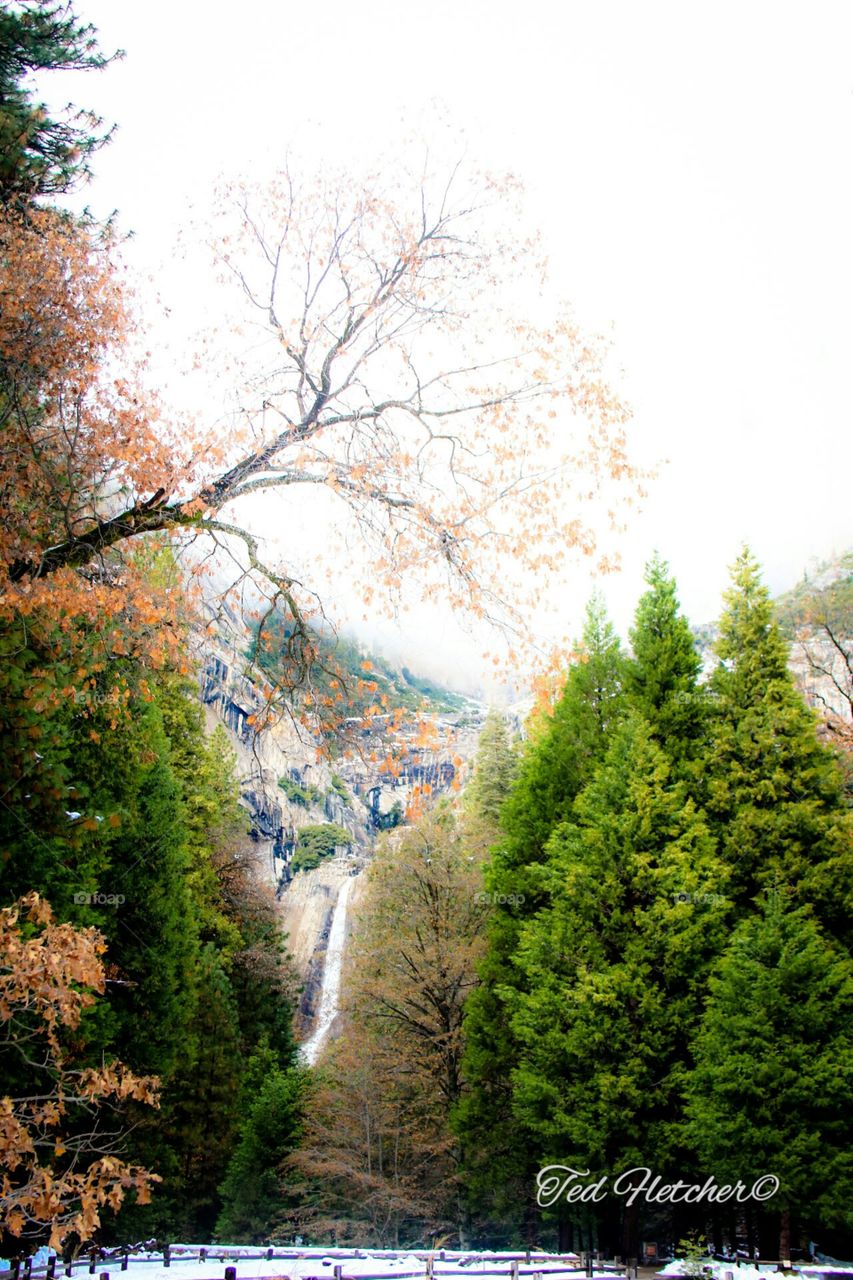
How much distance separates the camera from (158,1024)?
1794 cm

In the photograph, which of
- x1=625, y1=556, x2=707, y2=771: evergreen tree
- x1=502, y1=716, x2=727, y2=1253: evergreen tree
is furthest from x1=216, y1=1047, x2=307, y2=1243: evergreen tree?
x1=625, y1=556, x2=707, y2=771: evergreen tree

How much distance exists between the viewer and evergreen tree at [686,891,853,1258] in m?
13.9

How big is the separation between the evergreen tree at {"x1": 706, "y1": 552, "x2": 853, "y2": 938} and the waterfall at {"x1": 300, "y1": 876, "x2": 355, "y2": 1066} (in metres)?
24.3

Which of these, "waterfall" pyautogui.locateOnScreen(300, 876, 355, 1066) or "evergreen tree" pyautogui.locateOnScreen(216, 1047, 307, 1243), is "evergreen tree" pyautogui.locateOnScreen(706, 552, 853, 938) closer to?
"evergreen tree" pyautogui.locateOnScreen(216, 1047, 307, 1243)

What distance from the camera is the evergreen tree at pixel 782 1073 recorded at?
13.9 metres

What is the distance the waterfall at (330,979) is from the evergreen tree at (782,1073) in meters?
25.6

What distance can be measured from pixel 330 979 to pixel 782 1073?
→ 34.4 meters

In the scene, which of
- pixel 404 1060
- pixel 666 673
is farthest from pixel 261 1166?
pixel 666 673

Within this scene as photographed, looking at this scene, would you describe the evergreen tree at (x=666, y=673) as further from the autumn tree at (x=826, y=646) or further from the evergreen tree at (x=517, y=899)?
the autumn tree at (x=826, y=646)

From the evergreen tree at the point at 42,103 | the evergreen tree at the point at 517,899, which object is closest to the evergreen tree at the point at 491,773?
the evergreen tree at the point at 517,899

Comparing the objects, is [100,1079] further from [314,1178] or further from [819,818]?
[314,1178]

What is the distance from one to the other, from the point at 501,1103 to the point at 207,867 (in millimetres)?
10387

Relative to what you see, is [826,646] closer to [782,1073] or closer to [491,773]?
[782,1073]

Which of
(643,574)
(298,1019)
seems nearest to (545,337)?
(643,574)
